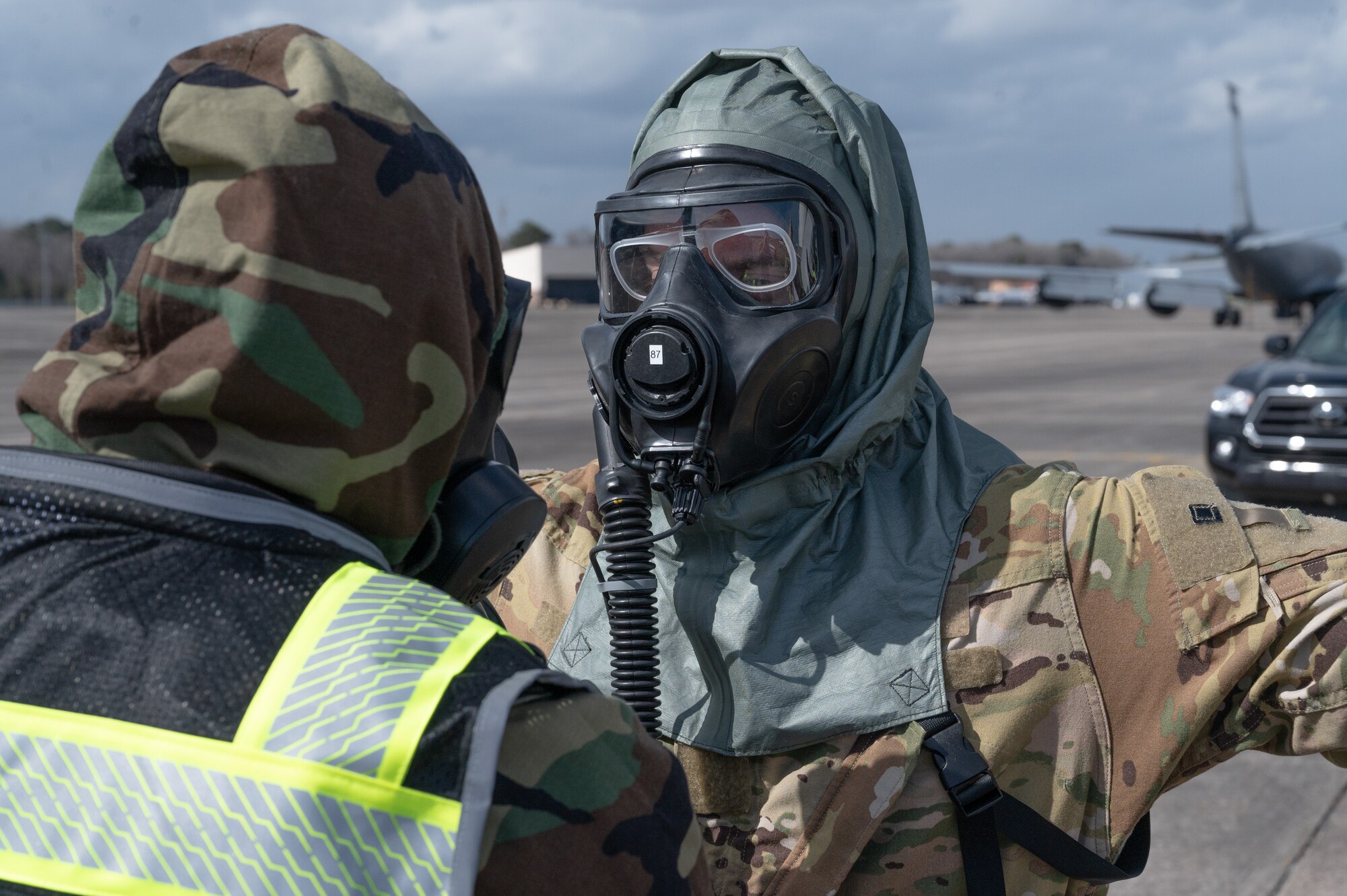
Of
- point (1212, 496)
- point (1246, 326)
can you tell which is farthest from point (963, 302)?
point (1212, 496)

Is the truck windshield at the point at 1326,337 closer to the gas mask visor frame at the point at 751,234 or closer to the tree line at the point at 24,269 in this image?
the gas mask visor frame at the point at 751,234

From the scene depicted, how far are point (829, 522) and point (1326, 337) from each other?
28.8 ft

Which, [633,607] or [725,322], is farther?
[725,322]

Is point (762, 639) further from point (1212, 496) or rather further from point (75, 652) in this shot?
point (75, 652)

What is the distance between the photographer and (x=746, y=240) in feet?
7.39

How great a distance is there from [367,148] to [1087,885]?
160 cm

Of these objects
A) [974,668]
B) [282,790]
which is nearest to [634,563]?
[974,668]

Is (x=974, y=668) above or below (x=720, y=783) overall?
above

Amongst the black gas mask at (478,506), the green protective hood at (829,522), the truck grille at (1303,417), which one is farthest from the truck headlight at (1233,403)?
the black gas mask at (478,506)

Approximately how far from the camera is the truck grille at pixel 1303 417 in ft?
28.0

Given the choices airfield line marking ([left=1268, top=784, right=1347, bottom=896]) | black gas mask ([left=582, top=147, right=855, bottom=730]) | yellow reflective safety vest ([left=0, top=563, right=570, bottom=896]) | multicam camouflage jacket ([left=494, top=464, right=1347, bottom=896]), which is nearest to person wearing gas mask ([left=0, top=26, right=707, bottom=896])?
yellow reflective safety vest ([left=0, top=563, right=570, bottom=896])

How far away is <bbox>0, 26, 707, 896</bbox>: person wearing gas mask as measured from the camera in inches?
38.3

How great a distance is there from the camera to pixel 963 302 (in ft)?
287

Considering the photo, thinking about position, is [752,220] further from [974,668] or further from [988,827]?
[988,827]
